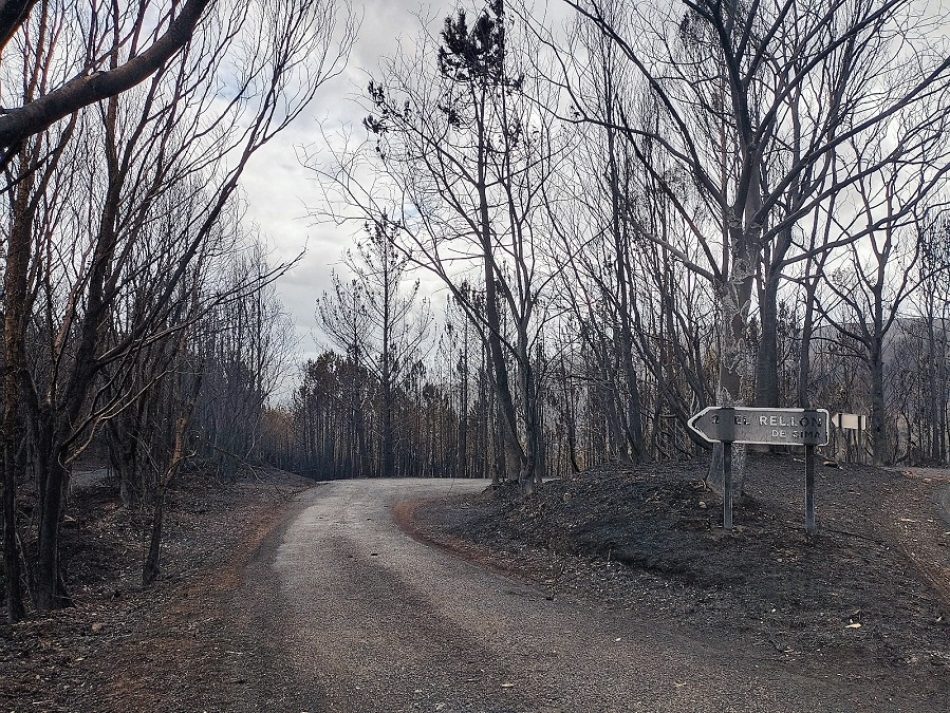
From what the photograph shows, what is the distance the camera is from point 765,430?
7.96 metres

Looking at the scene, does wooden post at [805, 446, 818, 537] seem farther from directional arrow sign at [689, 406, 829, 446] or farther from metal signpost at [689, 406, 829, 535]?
directional arrow sign at [689, 406, 829, 446]

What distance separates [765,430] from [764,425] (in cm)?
5

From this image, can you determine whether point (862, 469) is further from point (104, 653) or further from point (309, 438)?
point (309, 438)

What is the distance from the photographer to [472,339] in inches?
1641

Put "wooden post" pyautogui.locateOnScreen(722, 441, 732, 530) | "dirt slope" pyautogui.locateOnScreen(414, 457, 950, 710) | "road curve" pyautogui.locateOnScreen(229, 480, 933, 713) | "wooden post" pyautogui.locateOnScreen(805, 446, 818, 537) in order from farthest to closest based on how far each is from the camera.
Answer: "wooden post" pyautogui.locateOnScreen(722, 441, 732, 530), "wooden post" pyautogui.locateOnScreen(805, 446, 818, 537), "dirt slope" pyautogui.locateOnScreen(414, 457, 950, 710), "road curve" pyautogui.locateOnScreen(229, 480, 933, 713)

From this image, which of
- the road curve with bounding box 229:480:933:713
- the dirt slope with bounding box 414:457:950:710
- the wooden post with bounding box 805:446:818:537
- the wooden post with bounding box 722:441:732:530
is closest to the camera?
the road curve with bounding box 229:480:933:713

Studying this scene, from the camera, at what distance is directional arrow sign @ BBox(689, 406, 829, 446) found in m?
7.77

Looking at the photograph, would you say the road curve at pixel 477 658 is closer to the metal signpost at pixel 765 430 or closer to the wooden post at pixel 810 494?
the metal signpost at pixel 765 430

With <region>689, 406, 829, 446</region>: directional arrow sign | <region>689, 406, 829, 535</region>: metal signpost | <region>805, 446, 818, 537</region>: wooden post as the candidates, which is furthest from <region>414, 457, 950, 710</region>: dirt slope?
<region>689, 406, 829, 446</region>: directional arrow sign

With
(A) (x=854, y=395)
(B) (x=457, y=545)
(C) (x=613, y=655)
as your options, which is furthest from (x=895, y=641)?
(A) (x=854, y=395)

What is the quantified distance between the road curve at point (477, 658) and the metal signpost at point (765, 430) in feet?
7.60

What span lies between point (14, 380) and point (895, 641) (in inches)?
291

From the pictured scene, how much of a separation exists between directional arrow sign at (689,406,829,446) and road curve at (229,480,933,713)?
242cm

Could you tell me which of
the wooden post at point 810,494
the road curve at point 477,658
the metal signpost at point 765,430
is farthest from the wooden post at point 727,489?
the road curve at point 477,658
